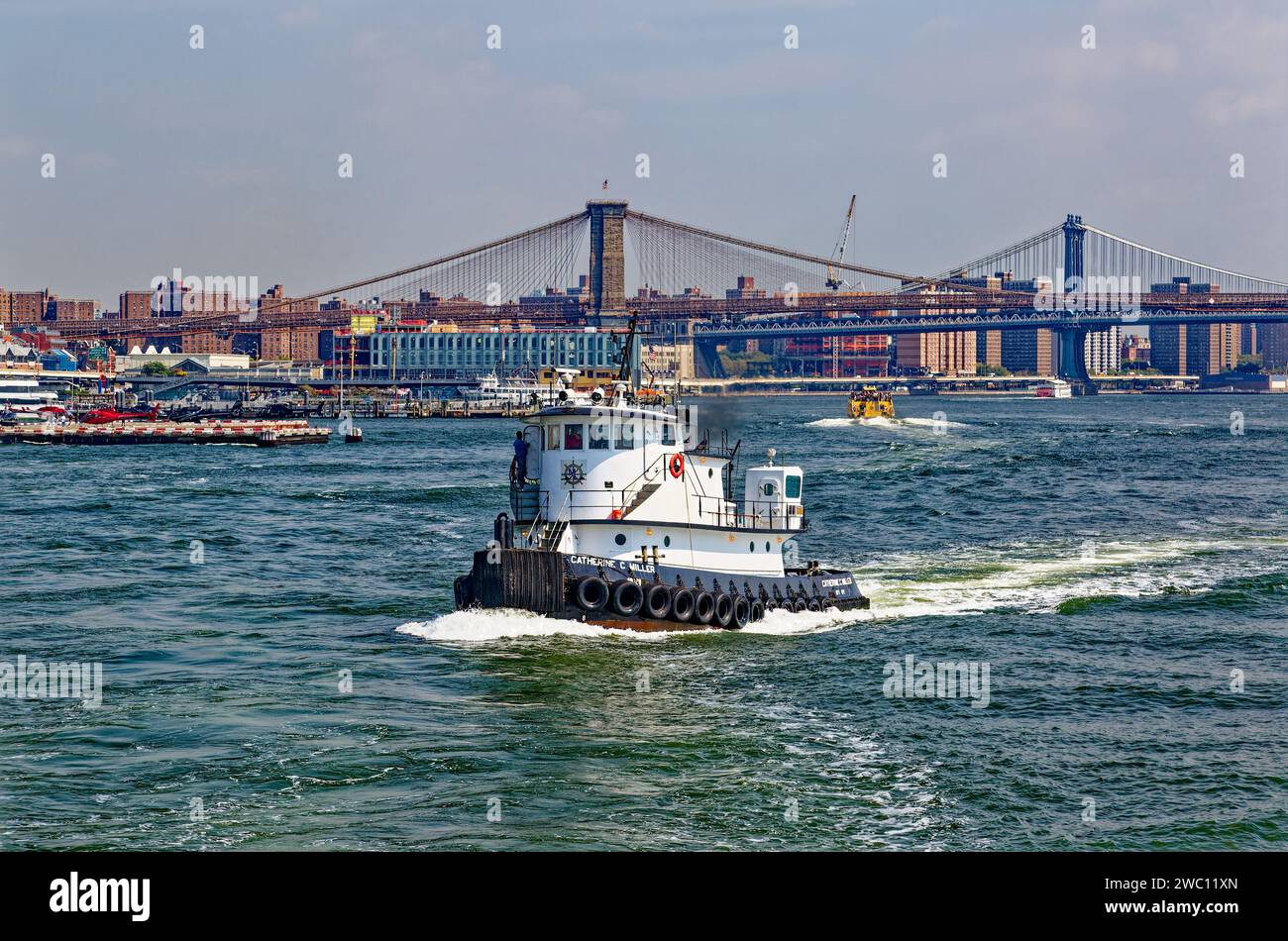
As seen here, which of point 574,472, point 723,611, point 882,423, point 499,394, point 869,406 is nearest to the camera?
point 574,472

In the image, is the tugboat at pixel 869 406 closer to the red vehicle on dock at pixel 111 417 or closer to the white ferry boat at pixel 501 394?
the white ferry boat at pixel 501 394

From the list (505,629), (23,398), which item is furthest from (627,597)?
(23,398)

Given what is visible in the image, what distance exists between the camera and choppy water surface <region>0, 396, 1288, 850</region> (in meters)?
17.0

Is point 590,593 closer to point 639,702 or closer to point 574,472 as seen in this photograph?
point 574,472

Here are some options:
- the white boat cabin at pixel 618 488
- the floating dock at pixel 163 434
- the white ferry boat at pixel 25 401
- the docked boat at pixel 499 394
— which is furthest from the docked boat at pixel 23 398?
the white boat cabin at pixel 618 488

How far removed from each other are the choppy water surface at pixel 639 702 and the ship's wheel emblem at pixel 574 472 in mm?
3124

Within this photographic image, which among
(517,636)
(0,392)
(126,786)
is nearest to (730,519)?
(517,636)

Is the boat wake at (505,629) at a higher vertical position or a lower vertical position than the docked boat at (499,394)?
lower

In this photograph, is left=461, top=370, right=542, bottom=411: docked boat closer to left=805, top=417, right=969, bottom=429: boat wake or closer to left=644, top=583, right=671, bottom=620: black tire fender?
left=805, top=417, right=969, bottom=429: boat wake

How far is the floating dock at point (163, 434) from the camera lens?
344 feet

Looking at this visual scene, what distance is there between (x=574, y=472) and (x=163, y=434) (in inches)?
3385

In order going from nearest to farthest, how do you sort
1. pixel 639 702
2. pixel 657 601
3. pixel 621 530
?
pixel 639 702
pixel 657 601
pixel 621 530

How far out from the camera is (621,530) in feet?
93.6

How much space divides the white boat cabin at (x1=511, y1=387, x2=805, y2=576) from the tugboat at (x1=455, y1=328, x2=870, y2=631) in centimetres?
3
